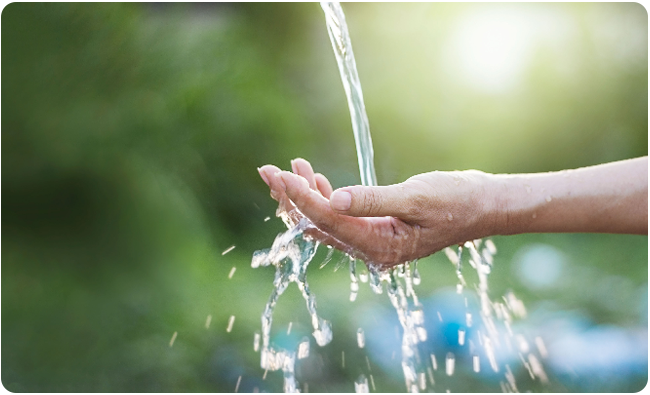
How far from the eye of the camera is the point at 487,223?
1.72 meters

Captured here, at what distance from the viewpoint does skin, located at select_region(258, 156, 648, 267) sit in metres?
1.44

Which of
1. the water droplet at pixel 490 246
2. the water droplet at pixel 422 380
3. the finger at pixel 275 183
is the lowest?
the finger at pixel 275 183

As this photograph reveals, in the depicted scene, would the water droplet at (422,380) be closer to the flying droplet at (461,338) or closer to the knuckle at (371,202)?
the flying droplet at (461,338)

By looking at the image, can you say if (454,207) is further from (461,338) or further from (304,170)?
(461,338)

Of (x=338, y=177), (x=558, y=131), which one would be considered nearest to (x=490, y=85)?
(x=558, y=131)

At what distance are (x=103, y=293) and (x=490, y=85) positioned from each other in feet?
15.5

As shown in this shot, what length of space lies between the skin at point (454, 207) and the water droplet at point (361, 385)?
2.51 metres

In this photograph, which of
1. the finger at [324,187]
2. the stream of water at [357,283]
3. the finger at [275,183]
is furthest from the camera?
the finger at [324,187]

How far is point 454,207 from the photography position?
5.26ft

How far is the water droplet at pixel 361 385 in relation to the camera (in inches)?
156

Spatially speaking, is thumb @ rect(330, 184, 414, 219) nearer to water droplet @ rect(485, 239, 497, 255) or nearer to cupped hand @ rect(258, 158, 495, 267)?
cupped hand @ rect(258, 158, 495, 267)

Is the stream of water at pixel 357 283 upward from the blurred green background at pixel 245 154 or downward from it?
downward

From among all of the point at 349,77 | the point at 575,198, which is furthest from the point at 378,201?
the point at 349,77

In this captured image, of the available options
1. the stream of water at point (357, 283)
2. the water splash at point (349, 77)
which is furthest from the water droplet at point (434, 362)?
the water splash at point (349, 77)
